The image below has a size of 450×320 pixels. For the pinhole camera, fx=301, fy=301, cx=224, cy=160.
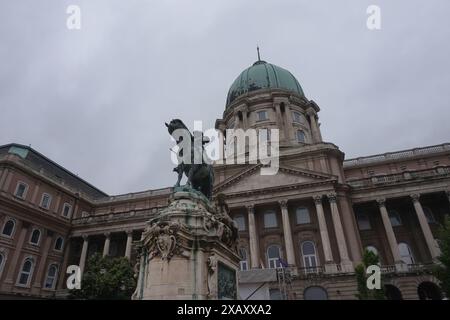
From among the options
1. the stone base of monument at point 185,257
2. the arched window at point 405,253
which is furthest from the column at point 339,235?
the stone base of monument at point 185,257

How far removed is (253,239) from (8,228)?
2744 cm

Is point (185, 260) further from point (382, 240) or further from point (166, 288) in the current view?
point (382, 240)

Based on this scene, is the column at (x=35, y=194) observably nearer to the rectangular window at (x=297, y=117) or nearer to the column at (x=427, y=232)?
the rectangular window at (x=297, y=117)

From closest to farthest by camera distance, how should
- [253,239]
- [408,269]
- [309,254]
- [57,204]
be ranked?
[408,269]
[309,254]
[253,239]
[57,204]

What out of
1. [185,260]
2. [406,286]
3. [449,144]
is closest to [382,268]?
[406,286]

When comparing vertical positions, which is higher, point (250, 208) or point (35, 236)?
point (250, 208)

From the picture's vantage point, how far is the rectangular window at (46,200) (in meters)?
38.7

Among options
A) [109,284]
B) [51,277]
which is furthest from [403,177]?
[51,277]

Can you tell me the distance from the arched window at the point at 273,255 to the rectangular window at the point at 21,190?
2980 centimetres

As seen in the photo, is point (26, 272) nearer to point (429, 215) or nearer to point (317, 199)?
point (317, 199)

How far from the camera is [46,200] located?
3931 centimetres

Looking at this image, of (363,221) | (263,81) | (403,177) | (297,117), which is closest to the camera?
(403,177)

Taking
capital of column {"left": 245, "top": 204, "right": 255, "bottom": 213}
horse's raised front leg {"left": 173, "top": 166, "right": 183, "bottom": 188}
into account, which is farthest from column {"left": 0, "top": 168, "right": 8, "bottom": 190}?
horse's raised front leg {"left": 173, "top": 166, "right": 183, "bottom": 188}

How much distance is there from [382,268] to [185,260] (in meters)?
29.1
